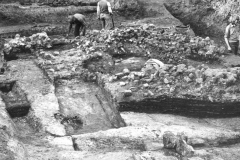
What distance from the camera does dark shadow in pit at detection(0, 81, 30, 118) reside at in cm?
571

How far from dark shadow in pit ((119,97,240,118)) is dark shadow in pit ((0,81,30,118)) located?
152cm

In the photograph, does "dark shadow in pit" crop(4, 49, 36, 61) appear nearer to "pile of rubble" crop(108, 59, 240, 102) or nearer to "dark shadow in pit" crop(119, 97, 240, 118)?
"pile of rubble" crop(108, 59, 240, 102)

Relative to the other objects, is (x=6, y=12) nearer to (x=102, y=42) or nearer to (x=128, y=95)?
(x=102, y=42)

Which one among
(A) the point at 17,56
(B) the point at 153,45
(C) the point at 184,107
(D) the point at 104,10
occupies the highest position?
(D) the point at 104,10

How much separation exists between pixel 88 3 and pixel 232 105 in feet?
29.2

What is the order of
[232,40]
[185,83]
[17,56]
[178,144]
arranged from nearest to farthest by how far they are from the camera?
[178,144]
[185,83]
[17,56]
[232,40]

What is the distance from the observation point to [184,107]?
5969 millimetres

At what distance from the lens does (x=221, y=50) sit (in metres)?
8.76

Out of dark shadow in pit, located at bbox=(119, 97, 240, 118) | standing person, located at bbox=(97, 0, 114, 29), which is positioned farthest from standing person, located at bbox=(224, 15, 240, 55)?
dark shadow in pit, located at bbox=(119, 97, 240, 118)

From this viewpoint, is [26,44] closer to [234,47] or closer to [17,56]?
[17,56]

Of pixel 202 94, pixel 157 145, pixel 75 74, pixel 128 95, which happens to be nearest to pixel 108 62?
pixel 75 74

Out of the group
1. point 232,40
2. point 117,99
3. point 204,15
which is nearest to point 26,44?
point 117,99

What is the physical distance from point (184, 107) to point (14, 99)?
2738 millimetres

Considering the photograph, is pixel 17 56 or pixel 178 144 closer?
pixel 178 144
